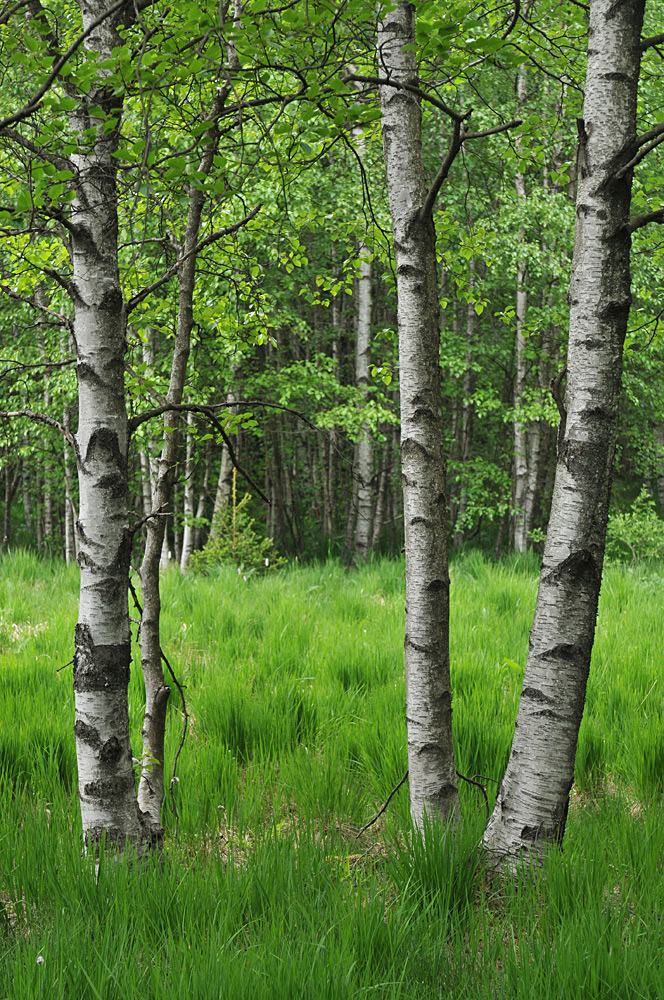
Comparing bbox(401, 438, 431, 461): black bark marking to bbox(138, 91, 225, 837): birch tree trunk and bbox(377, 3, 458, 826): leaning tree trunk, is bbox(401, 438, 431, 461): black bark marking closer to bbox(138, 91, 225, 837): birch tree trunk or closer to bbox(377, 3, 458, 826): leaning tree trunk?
bbox(377, 3, 458, 826): leaning tree trunk

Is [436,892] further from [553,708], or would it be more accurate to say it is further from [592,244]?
[592,244]

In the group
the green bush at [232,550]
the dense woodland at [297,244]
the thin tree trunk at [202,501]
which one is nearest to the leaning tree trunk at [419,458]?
the dense woodland at [297,244]

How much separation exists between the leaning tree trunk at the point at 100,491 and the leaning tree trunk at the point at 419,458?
105cm

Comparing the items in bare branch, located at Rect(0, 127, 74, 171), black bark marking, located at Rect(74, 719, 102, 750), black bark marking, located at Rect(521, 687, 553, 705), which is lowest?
black bark marking, located at Rect(74, 719, 102, 750)

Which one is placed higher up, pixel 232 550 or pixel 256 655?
pixel 232 550

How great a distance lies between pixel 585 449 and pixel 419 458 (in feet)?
2.00

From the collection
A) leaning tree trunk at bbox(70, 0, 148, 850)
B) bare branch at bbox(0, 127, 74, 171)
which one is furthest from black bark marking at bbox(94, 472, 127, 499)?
bare branch at bbox(0, 127, 74, 171)

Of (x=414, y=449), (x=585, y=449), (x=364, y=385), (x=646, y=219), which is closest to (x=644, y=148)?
(x=646, y=219)

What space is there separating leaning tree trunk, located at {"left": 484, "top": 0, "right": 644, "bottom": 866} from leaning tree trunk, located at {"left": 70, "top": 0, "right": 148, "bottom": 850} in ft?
4.51

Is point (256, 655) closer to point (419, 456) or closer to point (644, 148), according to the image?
point (419, 456)

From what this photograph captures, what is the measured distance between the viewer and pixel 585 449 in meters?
2.46

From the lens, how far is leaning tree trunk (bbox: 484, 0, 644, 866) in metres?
2.46

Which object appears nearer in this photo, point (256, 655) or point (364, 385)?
point (256, 655)

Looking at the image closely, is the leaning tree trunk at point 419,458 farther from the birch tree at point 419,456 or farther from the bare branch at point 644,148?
the bare branch at point 644,148
